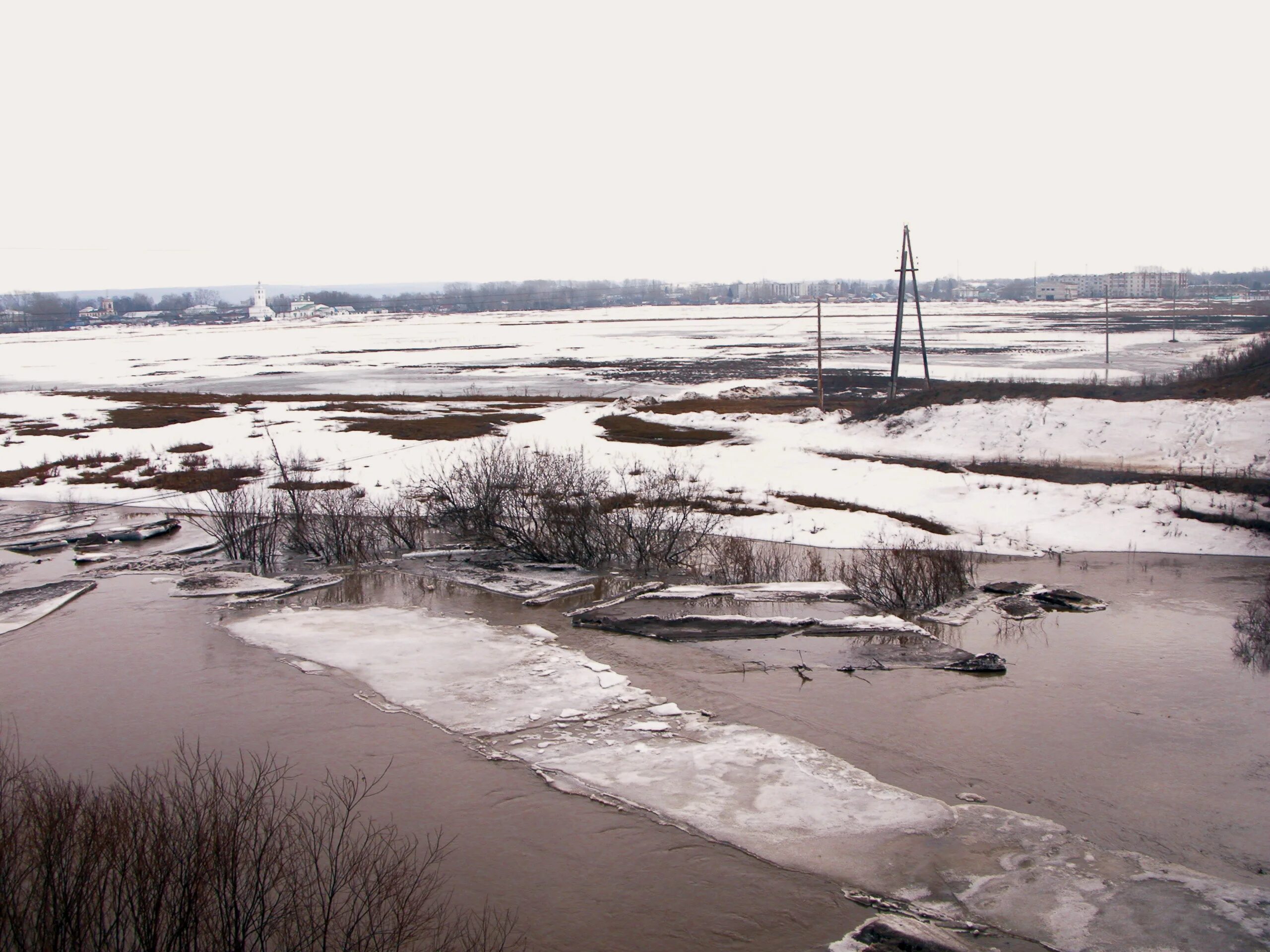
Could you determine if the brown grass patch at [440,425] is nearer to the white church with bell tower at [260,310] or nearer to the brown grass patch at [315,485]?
the brown grass patch at [315,485]

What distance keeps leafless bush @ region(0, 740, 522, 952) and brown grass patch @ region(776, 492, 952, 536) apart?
1325cm

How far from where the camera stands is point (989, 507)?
19.3 meters

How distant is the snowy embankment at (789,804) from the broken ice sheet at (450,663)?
3cm

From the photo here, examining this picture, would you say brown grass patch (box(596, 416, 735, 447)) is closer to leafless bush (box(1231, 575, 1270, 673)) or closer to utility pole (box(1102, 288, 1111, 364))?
leafless bush (box(1231, 575, 1270, 673))

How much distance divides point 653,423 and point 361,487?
11039 mm

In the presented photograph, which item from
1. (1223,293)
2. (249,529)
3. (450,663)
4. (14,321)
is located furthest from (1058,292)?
(450,663)

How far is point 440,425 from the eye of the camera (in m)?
30.7

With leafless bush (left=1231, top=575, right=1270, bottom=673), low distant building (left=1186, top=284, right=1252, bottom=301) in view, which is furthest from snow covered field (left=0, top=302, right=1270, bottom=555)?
low distant building (left=1186, top=284, right=1252, bottom=301)

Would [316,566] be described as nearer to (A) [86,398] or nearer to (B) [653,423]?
(B) [653,423]

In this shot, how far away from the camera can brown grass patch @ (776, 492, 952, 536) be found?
18422 mm

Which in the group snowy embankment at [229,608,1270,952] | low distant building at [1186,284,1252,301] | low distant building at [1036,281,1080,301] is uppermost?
low distant building at [1036,281,1080,301]

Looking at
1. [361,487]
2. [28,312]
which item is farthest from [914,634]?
[28,312]

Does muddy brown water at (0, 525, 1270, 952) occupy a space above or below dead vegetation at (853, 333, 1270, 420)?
below

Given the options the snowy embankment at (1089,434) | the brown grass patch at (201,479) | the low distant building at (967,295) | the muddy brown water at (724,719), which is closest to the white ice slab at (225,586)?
the muddy brown water at (724,719)
